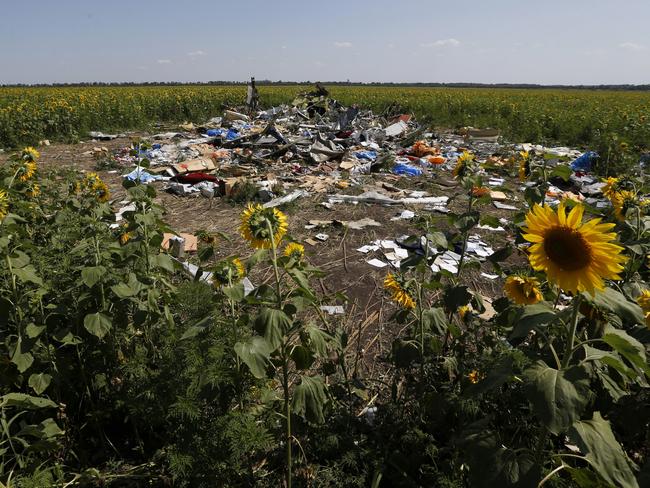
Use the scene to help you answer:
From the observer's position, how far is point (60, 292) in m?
2.23

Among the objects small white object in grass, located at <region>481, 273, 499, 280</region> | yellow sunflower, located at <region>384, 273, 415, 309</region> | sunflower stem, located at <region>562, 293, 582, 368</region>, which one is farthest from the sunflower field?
sunflower stem, located at <region>562, 293, 582, 368</region>

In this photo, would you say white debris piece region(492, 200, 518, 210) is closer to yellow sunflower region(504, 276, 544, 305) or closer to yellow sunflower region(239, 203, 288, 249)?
yellow sunflower region(504, 276, 544, 305)

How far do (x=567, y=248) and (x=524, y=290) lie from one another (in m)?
0.70

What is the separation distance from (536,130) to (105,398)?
1450 centimetres

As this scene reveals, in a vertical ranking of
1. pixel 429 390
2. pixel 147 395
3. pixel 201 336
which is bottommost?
pixel 429 390

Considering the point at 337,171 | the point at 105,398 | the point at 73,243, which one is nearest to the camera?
the point at 105,398

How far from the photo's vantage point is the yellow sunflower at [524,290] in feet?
6.30

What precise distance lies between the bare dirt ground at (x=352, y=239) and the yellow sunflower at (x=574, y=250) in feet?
2.59

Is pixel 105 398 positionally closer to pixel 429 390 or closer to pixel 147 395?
pixel 147 395

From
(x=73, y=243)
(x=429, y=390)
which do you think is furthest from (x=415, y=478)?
(x=73, y=243)

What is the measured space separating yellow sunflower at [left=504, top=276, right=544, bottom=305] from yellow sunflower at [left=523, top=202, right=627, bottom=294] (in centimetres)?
62

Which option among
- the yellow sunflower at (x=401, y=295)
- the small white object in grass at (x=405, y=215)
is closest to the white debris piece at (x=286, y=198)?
the small white object in grass at (x=405, y=215)

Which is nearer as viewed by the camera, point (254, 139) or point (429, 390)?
point (429, 390)

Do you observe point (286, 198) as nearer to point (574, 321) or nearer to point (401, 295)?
point (401, 295)
